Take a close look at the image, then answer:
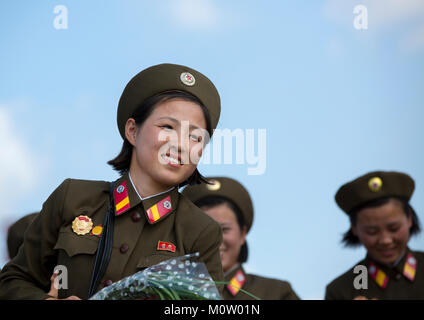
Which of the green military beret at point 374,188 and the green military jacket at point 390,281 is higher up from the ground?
the green military beret at point 374,188

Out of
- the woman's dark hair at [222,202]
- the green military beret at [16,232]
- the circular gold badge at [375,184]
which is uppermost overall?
the circular gold badge at [375,184]

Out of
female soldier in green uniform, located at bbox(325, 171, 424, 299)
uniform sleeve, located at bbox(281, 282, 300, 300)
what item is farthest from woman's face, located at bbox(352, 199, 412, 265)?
uniform sleeve, located at bbox(281, 282, 300, 300)

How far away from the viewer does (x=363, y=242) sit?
4500 millimetres

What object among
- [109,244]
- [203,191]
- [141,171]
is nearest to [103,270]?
[109,244]

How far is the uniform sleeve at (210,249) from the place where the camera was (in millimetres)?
2291

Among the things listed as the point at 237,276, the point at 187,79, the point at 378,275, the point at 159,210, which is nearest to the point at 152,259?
the point at 159,210

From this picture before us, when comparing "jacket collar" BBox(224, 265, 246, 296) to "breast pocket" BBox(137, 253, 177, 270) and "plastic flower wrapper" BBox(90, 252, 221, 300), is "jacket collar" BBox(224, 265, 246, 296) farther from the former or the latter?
"plastic flower wrapper" BBox(90, 252, 221, 300)

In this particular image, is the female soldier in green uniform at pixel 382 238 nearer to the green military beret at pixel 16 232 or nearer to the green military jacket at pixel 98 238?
the green military beret at pixel 16 232

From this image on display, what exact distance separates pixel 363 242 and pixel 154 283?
124 inches

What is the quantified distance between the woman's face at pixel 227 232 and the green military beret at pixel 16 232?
4.22 feet

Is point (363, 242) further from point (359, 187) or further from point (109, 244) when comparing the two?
point (109, 244)

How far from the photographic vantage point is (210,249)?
7.59 ft

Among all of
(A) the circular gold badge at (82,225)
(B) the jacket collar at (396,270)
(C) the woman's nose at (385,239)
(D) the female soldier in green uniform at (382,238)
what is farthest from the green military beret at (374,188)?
(A) the circular gold badge at (82,225)

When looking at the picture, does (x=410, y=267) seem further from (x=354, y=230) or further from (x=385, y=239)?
(x=354, y=230)
